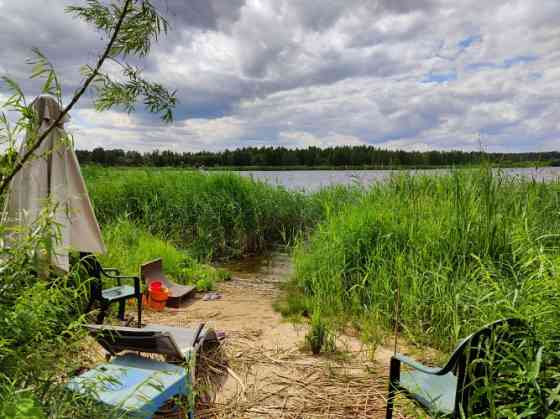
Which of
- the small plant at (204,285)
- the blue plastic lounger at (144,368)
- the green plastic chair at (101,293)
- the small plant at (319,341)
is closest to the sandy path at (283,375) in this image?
the small plant at (319,341)

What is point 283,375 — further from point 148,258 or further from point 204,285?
point 148,258

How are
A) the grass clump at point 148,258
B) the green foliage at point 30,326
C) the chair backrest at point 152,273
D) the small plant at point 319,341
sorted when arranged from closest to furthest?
the green foliage at point 30,326 → the small plant at point 319,341 → the chair backrest at point 152,273 → the grass clump at point 148,258

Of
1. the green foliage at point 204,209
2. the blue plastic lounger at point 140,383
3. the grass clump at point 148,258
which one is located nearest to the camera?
the blue plastic lounger at point 140,383

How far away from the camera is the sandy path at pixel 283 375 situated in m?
2.71

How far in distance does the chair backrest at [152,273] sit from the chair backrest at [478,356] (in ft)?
14.6

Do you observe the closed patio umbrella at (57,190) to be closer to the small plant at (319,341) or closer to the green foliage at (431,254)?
the small plant at (319,341)

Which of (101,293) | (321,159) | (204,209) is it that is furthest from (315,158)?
(101,293)

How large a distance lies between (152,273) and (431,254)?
3.74 metres

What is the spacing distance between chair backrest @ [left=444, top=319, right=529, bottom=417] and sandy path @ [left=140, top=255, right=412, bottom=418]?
1092 mm

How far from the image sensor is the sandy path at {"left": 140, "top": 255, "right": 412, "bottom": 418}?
2.71 metres

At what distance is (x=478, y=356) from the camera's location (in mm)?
1636

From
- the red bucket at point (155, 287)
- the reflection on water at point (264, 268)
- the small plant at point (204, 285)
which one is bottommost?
the reflection on water at point (264, 268)

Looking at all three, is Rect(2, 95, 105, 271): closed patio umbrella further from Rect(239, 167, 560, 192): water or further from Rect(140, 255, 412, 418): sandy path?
Rect(239, 167, 560, 192): water

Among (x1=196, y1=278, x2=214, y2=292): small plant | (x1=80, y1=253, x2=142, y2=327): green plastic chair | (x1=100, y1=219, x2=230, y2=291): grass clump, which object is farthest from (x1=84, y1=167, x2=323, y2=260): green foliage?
(x1=80, y1=253, x2=142, y2=327): green plastic chair
